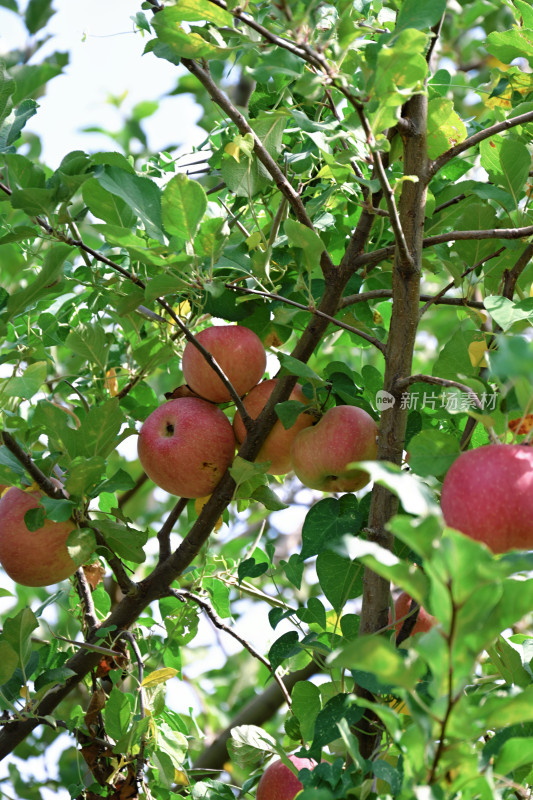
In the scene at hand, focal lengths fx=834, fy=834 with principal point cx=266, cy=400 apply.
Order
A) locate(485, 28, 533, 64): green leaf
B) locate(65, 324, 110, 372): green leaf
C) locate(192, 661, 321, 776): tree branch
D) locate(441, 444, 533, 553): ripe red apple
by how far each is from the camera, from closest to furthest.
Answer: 1. locate(441, 444, 533, 553): ripe red apple
2. locate(485, 28, 533, 64): green leaf
3. locate(65, 324, 110, 372): green leaf
4. locate(192, 661, 321, 776): tree branch

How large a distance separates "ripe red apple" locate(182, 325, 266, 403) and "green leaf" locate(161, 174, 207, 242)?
311mm

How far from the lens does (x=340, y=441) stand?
1083mm

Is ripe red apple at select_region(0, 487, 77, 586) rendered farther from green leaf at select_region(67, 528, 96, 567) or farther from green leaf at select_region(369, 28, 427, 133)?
green leaf at select_region(369, 28, 427, 133)

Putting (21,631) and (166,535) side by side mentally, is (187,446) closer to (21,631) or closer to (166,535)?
(166,535)

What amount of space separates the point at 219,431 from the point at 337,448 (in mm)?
220

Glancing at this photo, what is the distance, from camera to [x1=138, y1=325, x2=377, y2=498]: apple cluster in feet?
3.75

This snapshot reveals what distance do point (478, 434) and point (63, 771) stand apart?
1.63 meters

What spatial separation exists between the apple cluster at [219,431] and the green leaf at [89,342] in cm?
14

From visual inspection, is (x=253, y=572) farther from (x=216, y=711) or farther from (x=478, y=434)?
(x=216, y=711)

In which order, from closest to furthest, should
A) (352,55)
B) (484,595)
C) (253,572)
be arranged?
(484,595) < (352,55) < (253,572)

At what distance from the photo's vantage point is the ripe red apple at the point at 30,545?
1226 mm

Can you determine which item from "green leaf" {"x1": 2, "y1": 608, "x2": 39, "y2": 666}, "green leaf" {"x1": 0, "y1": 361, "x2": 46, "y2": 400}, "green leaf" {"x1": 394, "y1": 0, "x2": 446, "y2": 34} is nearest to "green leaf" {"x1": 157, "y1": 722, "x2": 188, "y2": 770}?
"green leaf" {"x1": 2, "y1": 608, "x2": 39, "y2": 666}

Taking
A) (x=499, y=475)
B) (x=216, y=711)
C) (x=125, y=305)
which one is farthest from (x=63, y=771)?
(x=499, y=475)

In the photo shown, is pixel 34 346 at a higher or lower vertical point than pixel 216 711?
higher
